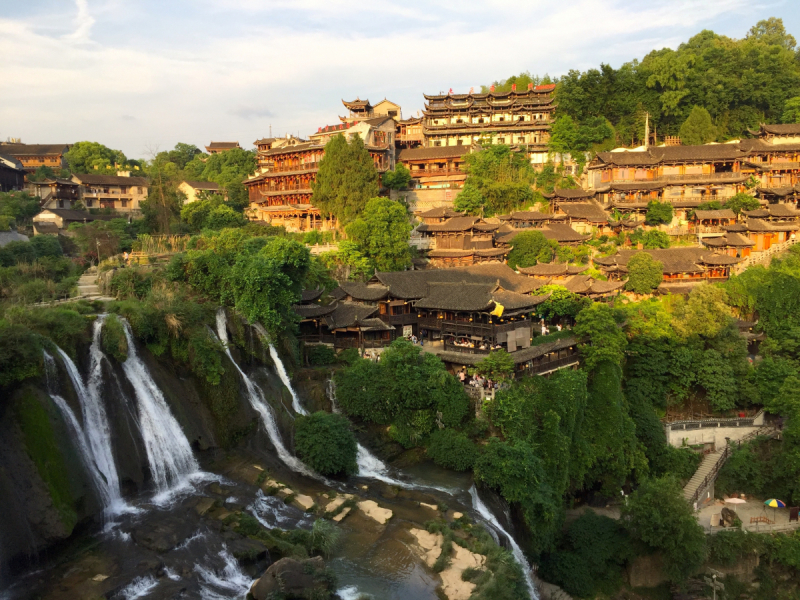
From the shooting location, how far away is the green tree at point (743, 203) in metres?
58.7

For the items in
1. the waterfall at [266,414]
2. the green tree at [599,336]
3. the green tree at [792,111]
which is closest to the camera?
the waterfall at [266,414]

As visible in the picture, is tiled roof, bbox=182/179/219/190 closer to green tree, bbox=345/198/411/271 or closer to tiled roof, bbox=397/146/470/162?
tiled roof, bbox=397/146/470/162

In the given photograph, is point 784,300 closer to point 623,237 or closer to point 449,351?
point 623,237

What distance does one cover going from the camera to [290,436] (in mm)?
29438

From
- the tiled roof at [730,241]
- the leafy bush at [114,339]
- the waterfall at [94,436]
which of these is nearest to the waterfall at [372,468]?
the waterfall at [94,436]

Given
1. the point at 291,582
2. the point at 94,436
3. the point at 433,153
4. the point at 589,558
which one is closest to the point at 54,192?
the point at 433,153

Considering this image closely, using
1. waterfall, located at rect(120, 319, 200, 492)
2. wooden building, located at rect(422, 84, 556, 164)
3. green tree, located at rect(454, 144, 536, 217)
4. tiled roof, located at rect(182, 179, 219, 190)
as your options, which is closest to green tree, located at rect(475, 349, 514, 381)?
waterfall, located at rect(120, 319, 200, 492)

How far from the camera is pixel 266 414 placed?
1169 inches

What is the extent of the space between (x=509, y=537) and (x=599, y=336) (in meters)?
17.2

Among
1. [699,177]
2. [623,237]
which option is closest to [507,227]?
[623,237]

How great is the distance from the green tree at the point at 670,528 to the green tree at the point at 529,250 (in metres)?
27.2

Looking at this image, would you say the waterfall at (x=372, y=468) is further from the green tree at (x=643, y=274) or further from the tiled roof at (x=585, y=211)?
the tiled roof at (x=585, y=211)

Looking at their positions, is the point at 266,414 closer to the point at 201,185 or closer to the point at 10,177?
the point at 10,177

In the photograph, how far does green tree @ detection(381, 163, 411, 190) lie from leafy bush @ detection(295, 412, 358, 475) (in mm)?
41804
